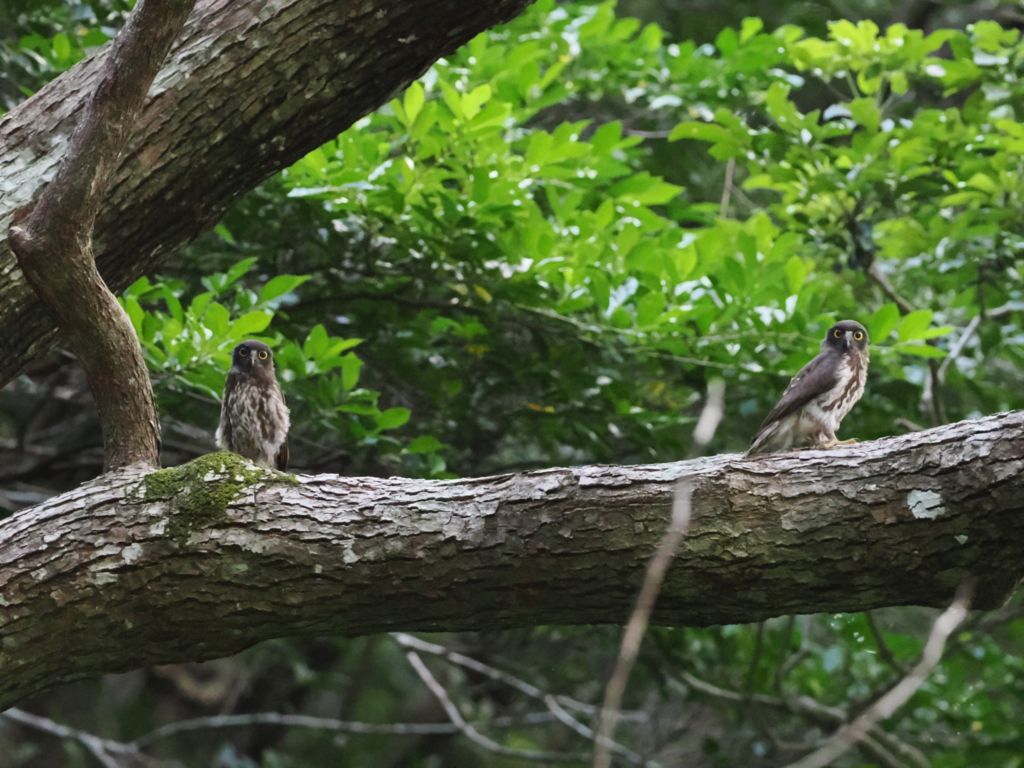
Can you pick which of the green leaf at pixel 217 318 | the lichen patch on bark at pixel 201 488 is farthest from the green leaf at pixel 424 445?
the lichen patch on bark at pixel 201 488

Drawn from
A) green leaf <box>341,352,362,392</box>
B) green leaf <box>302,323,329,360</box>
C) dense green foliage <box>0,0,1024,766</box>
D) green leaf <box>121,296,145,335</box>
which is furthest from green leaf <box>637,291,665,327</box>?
green leaf <box>121,296,145,335</box>

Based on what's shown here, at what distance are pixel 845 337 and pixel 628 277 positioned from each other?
92cm

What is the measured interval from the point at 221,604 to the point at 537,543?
0.82 m

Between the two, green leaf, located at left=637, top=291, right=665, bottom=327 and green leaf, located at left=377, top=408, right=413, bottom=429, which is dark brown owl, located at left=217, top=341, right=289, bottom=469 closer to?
green leaf, located at left=377, top=408, right=413, bottom=429

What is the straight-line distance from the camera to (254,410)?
5.02m

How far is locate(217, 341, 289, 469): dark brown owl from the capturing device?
193 inches

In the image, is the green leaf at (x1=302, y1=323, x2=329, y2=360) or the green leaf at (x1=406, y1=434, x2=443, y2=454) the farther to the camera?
the green leaf at (x1=406, y1=434, x2=443, y2=454)

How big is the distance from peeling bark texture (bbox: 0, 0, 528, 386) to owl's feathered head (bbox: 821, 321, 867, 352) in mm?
2098

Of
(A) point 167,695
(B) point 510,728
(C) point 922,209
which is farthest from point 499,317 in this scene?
(A) point 167,695

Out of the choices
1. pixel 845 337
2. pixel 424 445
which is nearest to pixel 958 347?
pixel 845 337

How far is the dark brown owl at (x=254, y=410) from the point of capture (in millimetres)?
4895

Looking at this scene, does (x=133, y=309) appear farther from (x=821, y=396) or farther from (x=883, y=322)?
(x=883, y=322)

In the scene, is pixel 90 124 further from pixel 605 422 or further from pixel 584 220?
pixel 605 422

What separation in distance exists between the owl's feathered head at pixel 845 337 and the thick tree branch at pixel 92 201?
2.78 m
